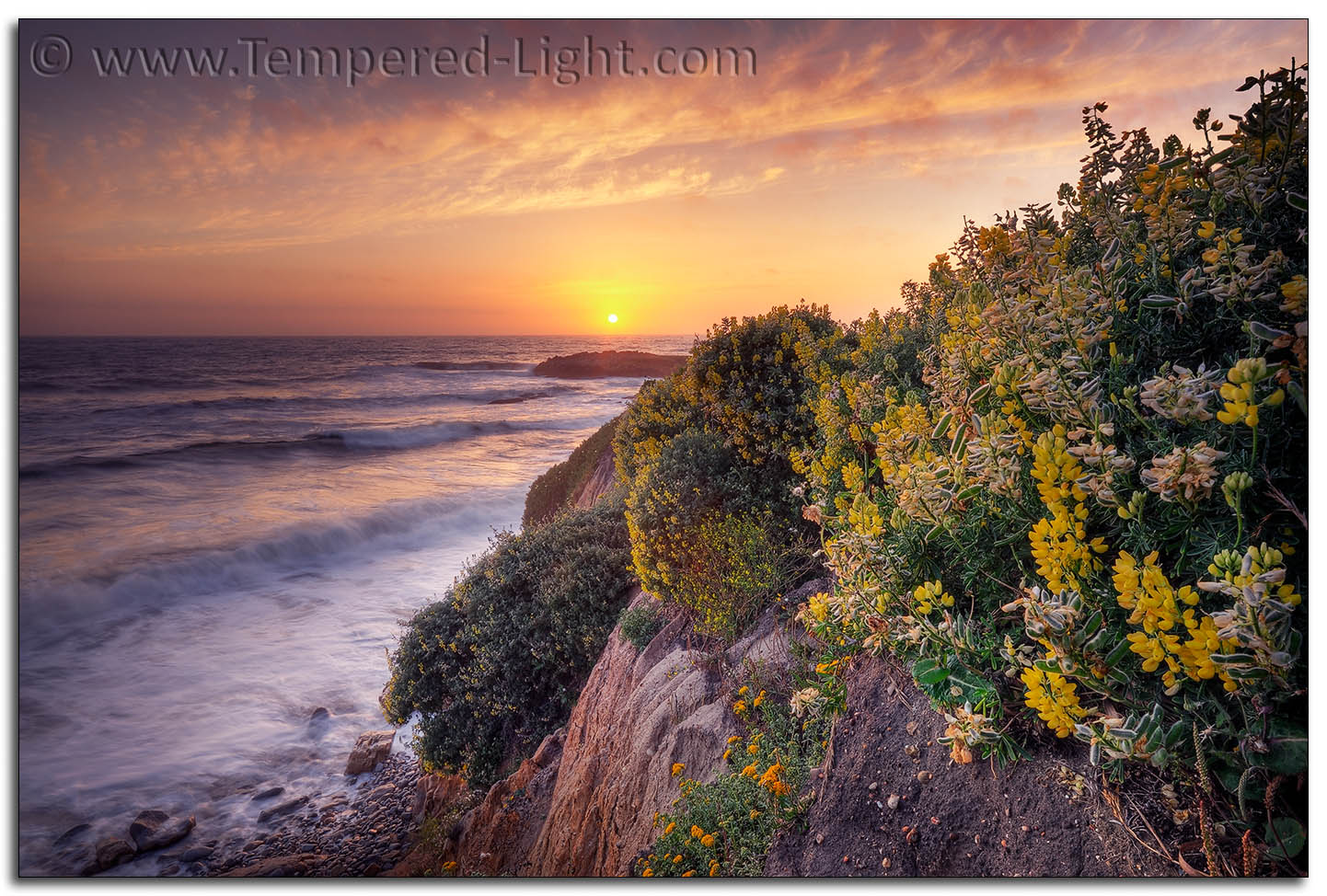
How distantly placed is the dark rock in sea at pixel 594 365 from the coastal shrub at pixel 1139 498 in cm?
1357

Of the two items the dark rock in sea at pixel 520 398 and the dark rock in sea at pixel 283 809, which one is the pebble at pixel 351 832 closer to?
the dark rock in sea at pixel 283 809

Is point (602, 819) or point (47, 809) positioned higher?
point (47, 809)

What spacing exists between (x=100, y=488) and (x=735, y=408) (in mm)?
3637

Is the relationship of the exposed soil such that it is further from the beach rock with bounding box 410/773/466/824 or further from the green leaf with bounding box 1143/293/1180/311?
the beach rock with bounding box 410/773/466/824

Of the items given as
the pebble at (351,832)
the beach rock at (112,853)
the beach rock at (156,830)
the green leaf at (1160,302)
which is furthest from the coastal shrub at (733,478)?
the beach rock at (112,853)

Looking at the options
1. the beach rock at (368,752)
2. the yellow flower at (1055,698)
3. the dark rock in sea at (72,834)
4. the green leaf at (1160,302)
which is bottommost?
the beach rock at (368,752)

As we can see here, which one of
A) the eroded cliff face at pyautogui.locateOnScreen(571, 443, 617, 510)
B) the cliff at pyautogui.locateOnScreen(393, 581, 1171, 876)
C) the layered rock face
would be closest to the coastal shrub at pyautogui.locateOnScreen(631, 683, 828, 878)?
the cliff at pyautogui.locateOnScreen(393, 581, 1171, 876)

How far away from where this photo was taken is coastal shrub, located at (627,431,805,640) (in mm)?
3990

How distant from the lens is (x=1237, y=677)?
5.13 feet

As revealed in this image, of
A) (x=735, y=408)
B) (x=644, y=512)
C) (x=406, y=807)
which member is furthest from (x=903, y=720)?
(x=406, y=807)

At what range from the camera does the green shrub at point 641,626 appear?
461cm

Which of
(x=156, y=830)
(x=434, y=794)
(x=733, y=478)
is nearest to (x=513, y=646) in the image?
(x=434, y=794)

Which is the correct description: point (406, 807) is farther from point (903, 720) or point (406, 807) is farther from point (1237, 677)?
point (1237, 677)
